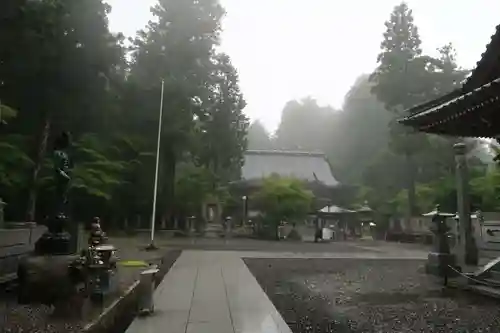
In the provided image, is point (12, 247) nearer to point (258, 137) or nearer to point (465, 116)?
point (465, 116)

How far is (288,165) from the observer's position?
40344mm

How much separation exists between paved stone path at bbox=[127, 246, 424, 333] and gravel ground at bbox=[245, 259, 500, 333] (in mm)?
300

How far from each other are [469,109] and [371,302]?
3.40m

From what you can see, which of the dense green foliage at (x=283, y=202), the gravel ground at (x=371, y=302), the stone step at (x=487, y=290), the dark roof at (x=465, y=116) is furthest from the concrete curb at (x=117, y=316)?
the dense green foliage at (x=283, y=202)

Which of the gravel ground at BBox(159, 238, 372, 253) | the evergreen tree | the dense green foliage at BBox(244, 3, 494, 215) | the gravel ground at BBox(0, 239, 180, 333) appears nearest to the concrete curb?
the gravel ground at BBox(0, 239, 180, 333)

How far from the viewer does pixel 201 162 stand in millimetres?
33906

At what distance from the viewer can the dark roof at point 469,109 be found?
7289 mm

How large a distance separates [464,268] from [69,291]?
9632 millimetres

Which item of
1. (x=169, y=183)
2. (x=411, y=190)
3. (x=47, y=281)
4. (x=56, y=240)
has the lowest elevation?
(x=47, y=281)

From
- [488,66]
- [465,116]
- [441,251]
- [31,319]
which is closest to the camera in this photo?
[31,319]

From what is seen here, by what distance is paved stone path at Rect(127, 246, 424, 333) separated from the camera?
5488mm

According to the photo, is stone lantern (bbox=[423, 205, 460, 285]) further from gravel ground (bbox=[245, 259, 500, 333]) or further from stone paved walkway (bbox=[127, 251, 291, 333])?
stone paved walkway (bbox=[127, 251, 291, 333])

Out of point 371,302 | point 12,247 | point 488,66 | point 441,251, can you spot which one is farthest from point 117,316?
point 441,251

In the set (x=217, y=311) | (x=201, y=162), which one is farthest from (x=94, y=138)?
(x=217, y=311)
